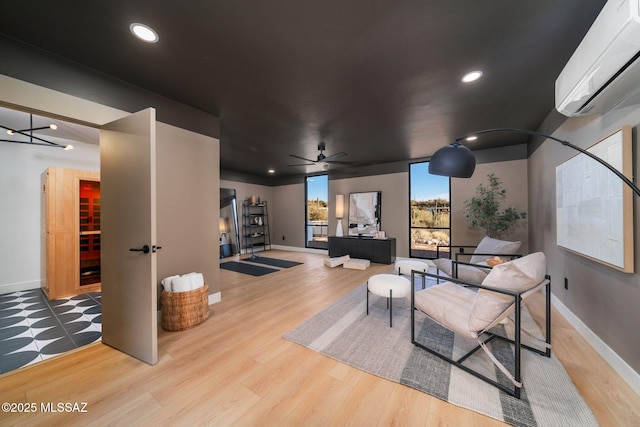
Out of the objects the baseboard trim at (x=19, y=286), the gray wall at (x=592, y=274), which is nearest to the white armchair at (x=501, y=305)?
the gray wall at (x=592, y=274)

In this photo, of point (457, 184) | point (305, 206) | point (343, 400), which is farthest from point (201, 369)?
point (305, 206)

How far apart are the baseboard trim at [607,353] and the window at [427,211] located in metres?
2.97

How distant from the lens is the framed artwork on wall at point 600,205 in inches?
68.2

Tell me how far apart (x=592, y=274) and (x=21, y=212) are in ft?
25.3

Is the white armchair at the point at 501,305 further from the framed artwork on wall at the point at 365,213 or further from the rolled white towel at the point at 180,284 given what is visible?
the framed artwork on wall at the point at 365,213

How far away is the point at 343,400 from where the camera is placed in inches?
61.1

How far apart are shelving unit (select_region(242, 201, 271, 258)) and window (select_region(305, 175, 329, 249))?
5.28 ft

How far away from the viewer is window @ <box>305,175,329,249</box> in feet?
25.2

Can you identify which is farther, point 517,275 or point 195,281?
point 195,281

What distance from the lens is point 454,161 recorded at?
204 cm

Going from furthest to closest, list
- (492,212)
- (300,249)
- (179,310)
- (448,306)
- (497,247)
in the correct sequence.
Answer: (300,249) < (492,212) < (497,247) < (179,310) < (448,306)

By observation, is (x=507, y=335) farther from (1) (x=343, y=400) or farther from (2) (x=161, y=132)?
(2) (x=161, y=132)

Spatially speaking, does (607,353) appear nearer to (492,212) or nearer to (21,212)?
(492,212)

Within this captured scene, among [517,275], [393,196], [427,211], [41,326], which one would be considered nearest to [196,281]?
[41,326]
